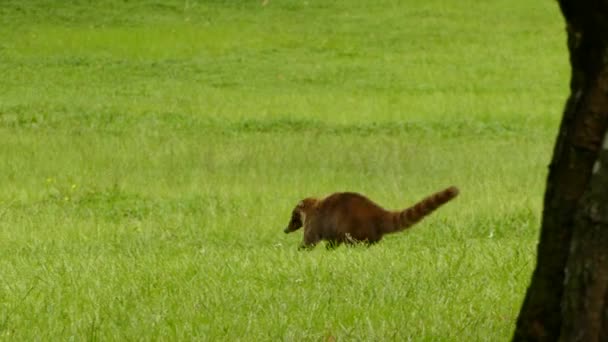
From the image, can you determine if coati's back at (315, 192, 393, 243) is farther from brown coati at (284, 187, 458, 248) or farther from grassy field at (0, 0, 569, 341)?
grassy field at (0, 0, 569, 341)

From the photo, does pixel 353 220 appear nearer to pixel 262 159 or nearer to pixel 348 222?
pixel 348 222

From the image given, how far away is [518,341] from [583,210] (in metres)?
0.55

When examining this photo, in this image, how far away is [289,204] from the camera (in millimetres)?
10086

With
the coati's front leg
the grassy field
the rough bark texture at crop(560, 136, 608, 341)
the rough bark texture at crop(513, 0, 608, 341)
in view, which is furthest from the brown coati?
the rough bark texture at crop(560, 136, 608, 341)

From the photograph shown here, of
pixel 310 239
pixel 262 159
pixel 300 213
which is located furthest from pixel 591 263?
pixel 262 159

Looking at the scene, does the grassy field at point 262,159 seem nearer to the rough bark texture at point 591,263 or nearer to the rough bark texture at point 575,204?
the rough bark texture at point 575,204

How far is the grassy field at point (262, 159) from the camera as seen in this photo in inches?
210

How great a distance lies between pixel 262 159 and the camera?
43.8 feet

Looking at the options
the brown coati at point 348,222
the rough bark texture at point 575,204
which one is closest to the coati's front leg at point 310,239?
the brown coati at point 348,222

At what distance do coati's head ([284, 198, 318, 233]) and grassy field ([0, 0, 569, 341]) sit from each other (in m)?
0.15

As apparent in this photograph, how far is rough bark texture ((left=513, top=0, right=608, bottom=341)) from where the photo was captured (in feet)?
10.3

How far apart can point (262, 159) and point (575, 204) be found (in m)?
10.1

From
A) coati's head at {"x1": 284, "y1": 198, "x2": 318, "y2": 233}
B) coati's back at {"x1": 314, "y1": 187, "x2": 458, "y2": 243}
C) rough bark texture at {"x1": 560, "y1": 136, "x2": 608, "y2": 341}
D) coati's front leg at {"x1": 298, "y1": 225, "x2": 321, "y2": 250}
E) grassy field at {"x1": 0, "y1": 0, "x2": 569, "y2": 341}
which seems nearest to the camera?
rough bark texture at {"x1": 560, "y1": 136, "x2": 608, "y2": 341}

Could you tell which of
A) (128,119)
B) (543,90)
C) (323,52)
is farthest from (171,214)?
(323,52)
